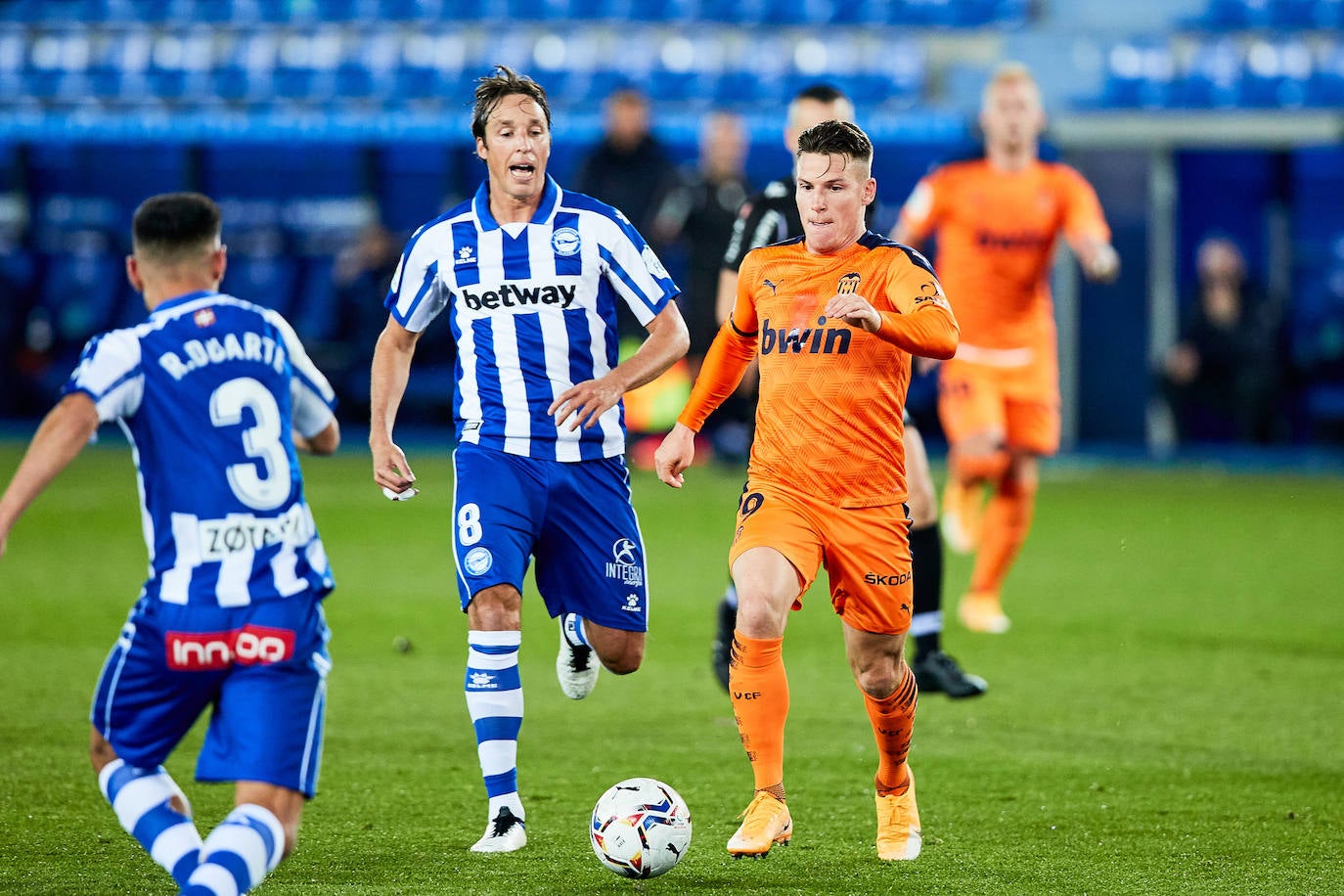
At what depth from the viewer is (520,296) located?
5.03 m

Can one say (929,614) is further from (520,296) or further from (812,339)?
(520,296)

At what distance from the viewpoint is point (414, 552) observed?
34.1 ft

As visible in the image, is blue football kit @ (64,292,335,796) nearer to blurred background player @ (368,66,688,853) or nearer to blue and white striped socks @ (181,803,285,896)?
blue and white striped socks @ (181,803,285,896)

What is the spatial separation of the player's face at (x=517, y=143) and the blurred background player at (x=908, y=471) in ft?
4.50

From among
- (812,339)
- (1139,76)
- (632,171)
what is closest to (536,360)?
(812,339)

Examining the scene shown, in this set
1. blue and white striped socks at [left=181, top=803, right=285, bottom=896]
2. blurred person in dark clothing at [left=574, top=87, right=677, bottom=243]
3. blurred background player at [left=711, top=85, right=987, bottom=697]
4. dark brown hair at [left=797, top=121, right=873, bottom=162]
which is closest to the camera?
blue and white striped socks at [left=181, top=803, right=285, bottom=896]

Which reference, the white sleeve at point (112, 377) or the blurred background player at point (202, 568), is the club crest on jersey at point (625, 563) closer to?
the blurred background player at point (202, 568)

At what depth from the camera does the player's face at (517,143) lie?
496 centimetres

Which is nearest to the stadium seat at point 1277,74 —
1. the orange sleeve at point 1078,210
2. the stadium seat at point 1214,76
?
the stadium seat at point 1214,76

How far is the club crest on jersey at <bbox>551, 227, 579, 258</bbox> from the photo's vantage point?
5.04 m

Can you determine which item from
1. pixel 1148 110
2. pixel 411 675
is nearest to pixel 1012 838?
pixel 411 675

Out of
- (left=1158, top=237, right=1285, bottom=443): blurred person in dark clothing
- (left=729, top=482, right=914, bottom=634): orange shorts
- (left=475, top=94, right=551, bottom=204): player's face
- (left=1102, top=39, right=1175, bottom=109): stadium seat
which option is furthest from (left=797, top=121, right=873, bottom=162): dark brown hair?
(left=1102, top=39, right=1175, bottom=109): stadium seat

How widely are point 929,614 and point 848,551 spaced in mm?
2158

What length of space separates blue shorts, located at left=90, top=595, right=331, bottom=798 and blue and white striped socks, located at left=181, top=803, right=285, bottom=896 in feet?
0.26
